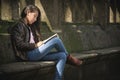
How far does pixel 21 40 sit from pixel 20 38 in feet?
0.10

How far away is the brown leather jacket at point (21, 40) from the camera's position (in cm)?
488

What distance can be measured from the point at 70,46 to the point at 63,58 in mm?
1958

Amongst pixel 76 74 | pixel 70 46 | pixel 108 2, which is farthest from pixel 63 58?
pixel 108 2

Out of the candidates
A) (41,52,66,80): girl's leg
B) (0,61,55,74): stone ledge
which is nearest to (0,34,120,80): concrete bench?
(0,61,55,74): stone ledge

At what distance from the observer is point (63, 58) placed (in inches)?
208

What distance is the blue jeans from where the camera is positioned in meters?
5.10

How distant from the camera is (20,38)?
4.86 metres

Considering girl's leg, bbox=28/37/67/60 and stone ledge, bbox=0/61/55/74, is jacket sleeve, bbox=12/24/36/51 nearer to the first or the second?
girl's leg, bbox=28/37/67/60

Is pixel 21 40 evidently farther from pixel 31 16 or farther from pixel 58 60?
pixel 58 60

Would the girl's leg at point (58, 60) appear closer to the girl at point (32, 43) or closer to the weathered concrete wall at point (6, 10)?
the girl at point (32, 43)

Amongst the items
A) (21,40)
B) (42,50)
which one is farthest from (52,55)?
(21,40)

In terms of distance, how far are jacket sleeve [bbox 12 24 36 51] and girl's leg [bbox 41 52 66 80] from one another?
445 millimetres

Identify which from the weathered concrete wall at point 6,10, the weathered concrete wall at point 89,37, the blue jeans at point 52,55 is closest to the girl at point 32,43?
the blue jeans at point 52,55

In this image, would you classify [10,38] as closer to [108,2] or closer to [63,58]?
[63,58]
